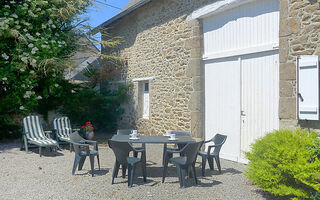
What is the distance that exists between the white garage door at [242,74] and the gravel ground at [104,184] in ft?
2.82

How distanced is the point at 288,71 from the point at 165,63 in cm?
415

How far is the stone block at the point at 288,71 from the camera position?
5.21m

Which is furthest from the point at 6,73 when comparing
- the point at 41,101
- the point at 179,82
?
the point at 179,82

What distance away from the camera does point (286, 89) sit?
532 centimetres

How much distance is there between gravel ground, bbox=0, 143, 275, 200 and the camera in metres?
4.22

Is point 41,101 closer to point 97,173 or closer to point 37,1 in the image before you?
point 37,1

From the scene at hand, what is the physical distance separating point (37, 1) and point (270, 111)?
7.20 metres

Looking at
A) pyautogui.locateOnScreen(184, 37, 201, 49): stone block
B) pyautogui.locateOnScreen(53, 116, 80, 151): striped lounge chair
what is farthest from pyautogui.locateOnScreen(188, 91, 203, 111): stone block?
pyautogui.locateOnScreen(53, 116, 80, 151): striped lounge chair

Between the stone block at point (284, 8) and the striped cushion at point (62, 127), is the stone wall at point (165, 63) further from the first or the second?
the striped cushion at point (62, 127)

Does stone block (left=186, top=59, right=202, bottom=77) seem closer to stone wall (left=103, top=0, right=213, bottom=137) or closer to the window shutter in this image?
stone wall (left=103, top=0, right=213, bottom=137)

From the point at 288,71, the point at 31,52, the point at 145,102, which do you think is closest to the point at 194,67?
the point at 288,71

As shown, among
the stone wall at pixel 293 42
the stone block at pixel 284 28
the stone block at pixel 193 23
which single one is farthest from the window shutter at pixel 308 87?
the stone block at pixel 193 23

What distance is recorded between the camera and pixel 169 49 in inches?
338

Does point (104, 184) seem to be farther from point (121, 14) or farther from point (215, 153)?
point (121, 14)
